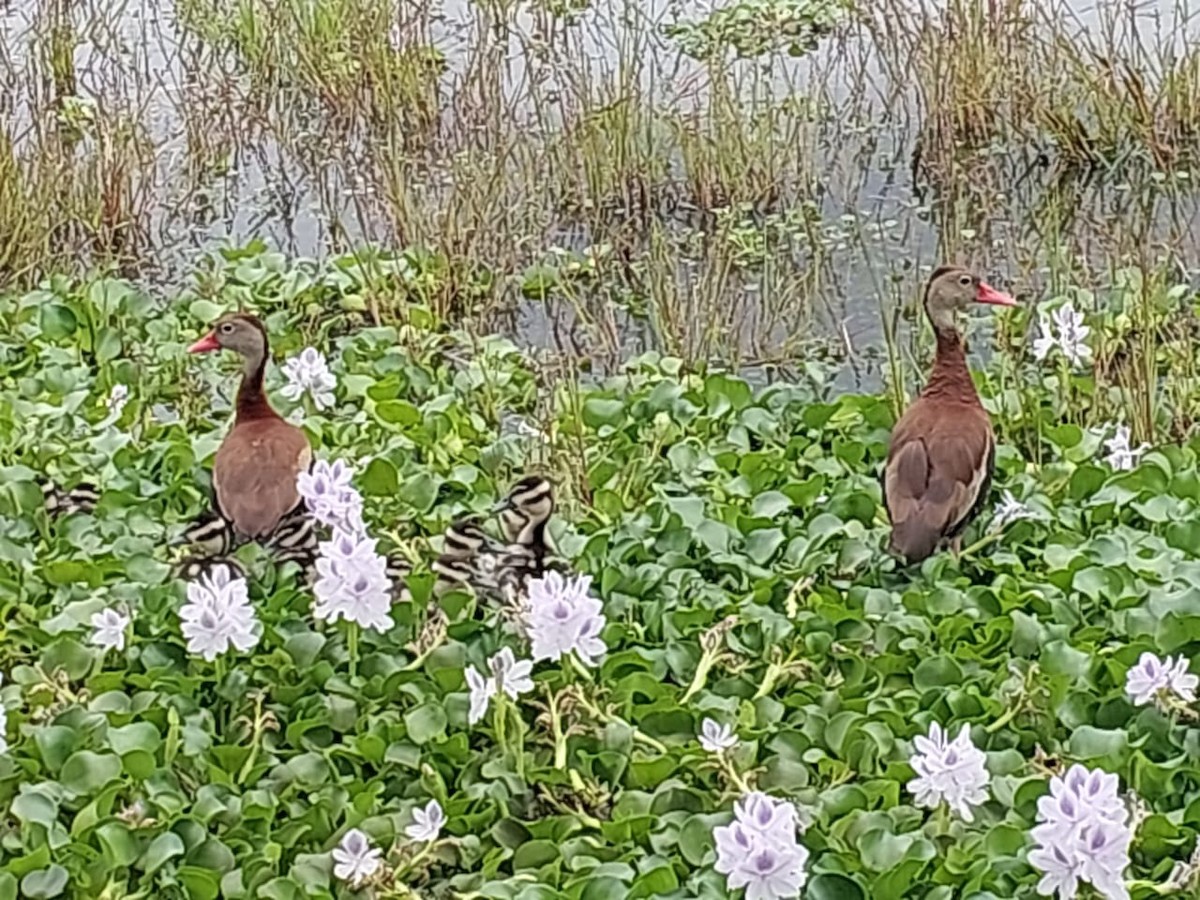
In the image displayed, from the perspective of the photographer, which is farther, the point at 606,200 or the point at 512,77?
the point at 512,77

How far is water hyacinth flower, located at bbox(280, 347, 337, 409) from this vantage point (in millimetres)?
5312

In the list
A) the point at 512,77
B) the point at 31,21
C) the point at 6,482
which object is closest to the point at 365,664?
the point at 6,482

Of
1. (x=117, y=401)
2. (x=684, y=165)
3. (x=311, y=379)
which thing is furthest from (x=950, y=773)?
(x=684, y=165)

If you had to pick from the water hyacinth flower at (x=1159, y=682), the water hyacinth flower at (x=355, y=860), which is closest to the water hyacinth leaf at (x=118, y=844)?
the water hyacinth flower at (x=355, y=860)

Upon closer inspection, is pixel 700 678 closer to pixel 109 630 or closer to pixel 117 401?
pixel 109 630

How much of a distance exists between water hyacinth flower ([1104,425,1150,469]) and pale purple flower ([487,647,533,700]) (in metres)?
1.72

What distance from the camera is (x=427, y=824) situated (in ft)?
11.3

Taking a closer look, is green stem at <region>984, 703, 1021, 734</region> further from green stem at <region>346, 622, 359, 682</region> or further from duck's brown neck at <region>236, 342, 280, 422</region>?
duck's brown neck at <region>236, 342, 280, 422</region>

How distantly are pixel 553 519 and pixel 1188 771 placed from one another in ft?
5.27

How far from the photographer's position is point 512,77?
318 inches

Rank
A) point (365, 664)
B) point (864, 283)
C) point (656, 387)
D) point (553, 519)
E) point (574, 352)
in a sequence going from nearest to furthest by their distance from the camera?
point (365, 664)
point (553, 519)
point (656, 387)
point (574, 352)
point (864, 283)

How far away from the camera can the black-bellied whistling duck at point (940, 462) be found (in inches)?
172

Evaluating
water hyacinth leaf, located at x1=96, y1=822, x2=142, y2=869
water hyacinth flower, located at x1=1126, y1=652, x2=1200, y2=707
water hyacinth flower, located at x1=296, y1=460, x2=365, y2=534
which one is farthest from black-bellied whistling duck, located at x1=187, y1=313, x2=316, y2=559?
water hyacinth flower, located at x1=1126, y1=652, x2=1200, y2=707

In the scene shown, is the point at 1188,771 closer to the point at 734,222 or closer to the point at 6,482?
the point at 6,482
